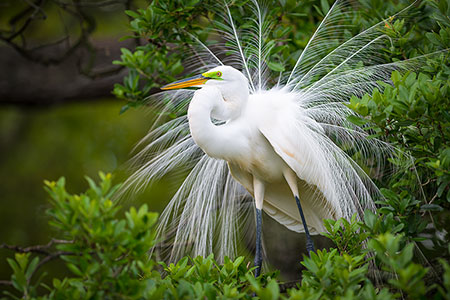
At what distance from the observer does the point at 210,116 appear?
2.22 metres

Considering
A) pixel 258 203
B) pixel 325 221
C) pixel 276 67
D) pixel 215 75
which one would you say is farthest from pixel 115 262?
pixel 276 67

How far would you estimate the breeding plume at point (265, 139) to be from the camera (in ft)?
7.41

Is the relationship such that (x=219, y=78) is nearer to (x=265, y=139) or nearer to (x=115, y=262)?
(x=265, y=139)

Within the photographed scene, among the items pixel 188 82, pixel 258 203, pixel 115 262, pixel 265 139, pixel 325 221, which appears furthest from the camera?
pixel 258 203

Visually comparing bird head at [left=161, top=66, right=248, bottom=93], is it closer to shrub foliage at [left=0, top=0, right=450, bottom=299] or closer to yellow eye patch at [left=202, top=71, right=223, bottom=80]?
yellow eye patch at [left=202, top=71, right=223, bottom=80]

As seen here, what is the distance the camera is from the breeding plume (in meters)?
2.26

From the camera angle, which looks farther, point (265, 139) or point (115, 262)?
point (265, 139)

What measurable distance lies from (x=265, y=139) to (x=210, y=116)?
28cm

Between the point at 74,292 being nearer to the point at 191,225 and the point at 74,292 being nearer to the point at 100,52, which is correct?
the point at 191,225

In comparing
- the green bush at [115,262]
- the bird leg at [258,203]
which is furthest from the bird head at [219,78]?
the green bush at [115,262]

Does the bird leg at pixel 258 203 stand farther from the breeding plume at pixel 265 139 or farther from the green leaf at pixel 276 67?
the green leaf at pixel 276 67

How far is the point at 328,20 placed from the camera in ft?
8.67

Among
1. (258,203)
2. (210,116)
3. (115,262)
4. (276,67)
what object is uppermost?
(276,67)

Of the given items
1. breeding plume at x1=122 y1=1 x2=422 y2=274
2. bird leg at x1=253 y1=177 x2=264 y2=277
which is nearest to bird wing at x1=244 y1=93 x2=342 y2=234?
breeding plume at x1=122 y1=1 x2=422 y2=274
